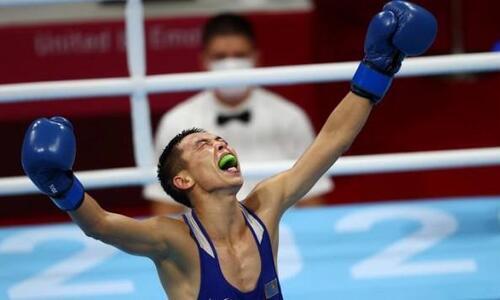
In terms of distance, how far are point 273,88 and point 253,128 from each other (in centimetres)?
95

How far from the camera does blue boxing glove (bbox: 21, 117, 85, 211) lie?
1.88m

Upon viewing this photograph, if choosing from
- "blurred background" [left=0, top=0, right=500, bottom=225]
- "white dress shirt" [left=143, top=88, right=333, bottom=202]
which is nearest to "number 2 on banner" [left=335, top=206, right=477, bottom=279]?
"white dress shirt" [left=143, top=88, right=333, bottom=202]

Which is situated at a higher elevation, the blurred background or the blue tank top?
the blurred background

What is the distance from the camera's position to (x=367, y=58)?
218cm

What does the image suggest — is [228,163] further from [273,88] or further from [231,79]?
[273,88]

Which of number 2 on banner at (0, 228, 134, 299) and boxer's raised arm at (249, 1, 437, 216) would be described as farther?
number 2 on banner at (0, 228, 134, 299)

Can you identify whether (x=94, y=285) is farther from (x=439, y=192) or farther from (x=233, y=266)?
(x=439, y=192)

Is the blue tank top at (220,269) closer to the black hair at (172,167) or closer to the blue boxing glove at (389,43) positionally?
the black hair at (172,167)

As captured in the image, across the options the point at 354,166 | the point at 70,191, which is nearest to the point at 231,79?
the point at 354,166

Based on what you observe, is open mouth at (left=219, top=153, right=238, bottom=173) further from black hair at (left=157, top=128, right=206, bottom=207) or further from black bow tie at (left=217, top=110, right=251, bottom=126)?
black bow tie at (left=217, top=110, right=251, bottom=126)

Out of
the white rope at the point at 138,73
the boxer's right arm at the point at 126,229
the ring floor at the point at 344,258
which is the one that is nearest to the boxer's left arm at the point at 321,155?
the boxer's right arm at the point at 126,229

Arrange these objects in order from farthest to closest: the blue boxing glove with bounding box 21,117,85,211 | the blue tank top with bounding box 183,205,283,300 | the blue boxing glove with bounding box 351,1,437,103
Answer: the blue boxing glove with bounding box 351,1,437,103 → the blue tank top with bounding box 183,205,283,300 → the blue boxing glove with bounding box 21,117,85,211

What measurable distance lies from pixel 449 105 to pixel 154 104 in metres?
1.78

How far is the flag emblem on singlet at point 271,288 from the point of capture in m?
2.09
